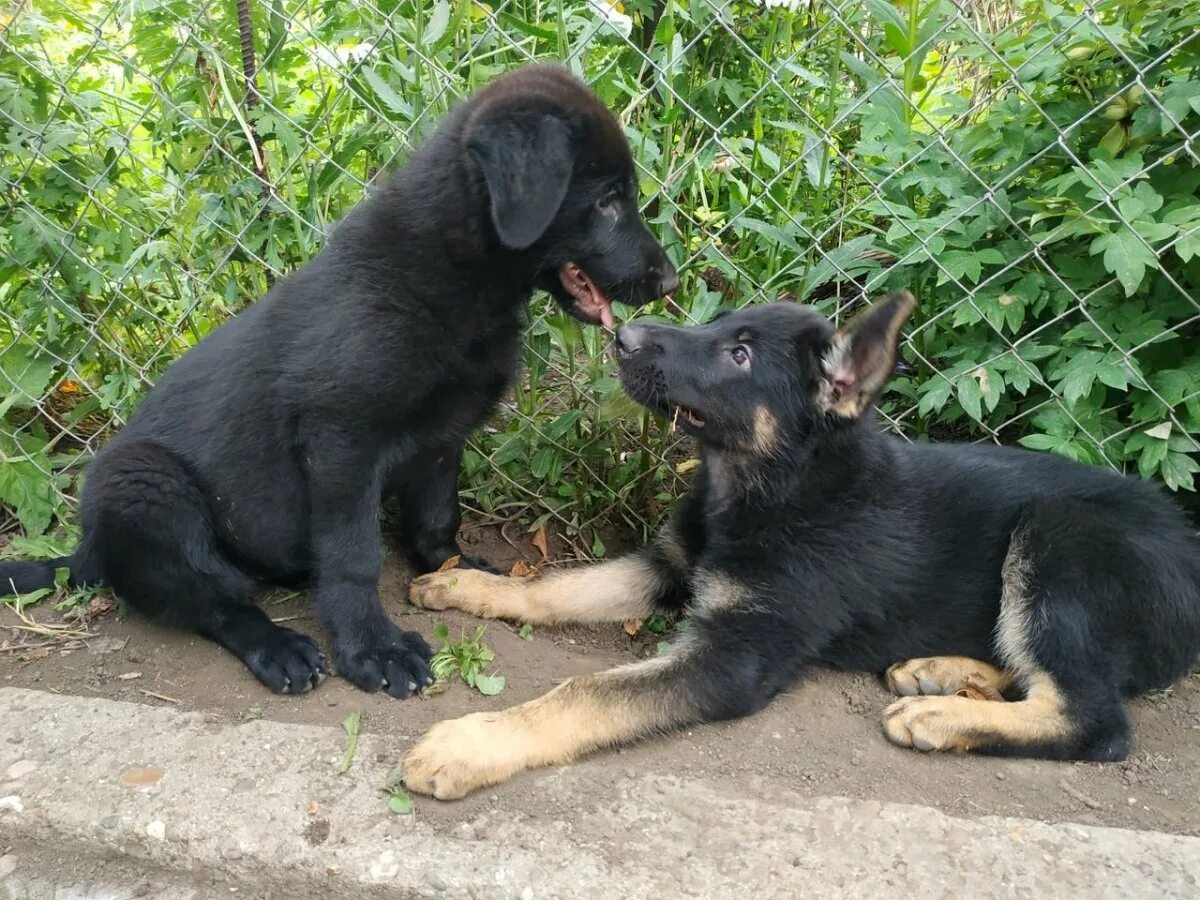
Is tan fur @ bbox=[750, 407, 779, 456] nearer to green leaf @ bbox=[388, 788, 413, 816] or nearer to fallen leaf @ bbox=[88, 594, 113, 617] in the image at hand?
green leaf @ bbox=[388, 788, 413, 816]

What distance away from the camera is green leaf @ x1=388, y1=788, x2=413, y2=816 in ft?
6.93

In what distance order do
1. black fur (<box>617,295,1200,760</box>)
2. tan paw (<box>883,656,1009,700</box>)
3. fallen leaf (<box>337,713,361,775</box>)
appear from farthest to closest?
tan paw (<box>883,656,1009,700</box>)
black fur (<box>617,295,1200,760</box>)
fallen leaf (<box>337,713,361,775</box>)

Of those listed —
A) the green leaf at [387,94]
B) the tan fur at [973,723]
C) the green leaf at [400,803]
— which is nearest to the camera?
the green leaf at [400,803]

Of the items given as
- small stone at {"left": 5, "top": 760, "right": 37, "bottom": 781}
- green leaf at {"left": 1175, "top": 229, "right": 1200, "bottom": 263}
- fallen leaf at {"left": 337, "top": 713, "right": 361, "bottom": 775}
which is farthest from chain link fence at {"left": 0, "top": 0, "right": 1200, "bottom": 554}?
small stone at {"left": 5, "top": 760, "right": 37, "bottom": 781}

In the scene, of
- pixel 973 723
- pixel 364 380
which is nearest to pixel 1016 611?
pixel 973 723

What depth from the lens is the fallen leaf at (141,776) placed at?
7.11 feet

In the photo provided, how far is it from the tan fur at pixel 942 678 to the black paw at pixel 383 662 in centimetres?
135

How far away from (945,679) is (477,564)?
1.58 m

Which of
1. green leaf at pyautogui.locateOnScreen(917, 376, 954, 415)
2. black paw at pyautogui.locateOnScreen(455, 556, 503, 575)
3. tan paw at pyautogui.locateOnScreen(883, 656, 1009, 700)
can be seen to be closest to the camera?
tan paw at pyautogui.locateOnScreen(883, 656, 1009, 700)

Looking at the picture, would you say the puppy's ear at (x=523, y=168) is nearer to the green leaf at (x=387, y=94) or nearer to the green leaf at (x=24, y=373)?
the green leaf at (x=387, y=94)

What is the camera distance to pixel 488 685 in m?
2.71

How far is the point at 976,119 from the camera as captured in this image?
3.61 meters

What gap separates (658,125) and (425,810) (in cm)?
217

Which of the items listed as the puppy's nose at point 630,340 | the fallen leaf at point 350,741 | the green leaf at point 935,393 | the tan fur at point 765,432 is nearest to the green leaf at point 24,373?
the fallen leaf at point 350,741
